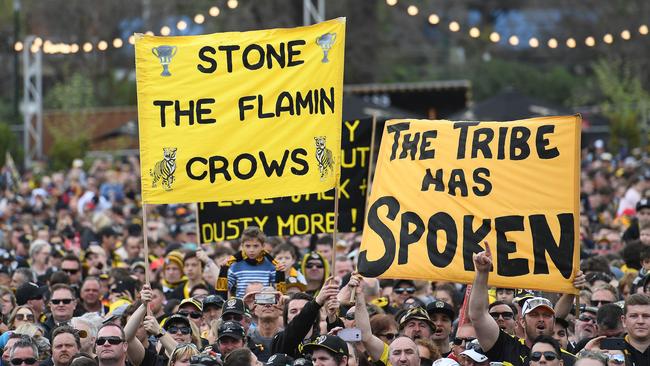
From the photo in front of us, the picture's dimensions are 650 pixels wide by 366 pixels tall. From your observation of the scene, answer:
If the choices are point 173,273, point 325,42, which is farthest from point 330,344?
point 173,273

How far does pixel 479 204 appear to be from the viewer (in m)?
11.7

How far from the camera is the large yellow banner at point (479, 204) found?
448 inches

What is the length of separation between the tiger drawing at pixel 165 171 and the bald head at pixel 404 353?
221cm

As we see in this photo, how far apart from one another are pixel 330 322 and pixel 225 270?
7.88 feet

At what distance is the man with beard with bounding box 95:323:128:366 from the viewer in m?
10.8

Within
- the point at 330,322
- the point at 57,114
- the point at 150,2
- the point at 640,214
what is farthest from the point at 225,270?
the point at 150,2

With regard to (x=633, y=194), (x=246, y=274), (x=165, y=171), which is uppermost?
(x=165, y=171)

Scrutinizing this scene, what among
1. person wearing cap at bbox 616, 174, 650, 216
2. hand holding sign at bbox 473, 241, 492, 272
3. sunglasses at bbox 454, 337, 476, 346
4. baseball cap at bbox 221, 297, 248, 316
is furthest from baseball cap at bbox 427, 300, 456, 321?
person wearing cap at bbox 616, 174, 650, 216

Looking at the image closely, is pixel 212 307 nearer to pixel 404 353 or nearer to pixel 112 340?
pixel 112 340

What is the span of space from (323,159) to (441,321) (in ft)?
4.89

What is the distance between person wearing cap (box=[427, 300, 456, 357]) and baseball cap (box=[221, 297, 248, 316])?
1450 mm

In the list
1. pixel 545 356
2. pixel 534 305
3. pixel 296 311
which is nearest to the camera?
pixel 545 356

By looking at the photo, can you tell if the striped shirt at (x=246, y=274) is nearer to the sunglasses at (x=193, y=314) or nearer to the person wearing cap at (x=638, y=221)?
the sunglasses at (x=193, y=314)

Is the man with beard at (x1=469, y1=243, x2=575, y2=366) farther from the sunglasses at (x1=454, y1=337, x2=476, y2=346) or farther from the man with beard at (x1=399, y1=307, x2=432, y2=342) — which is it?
the man with beard at (x1=399, y1=307, x2=432, y2=342)
